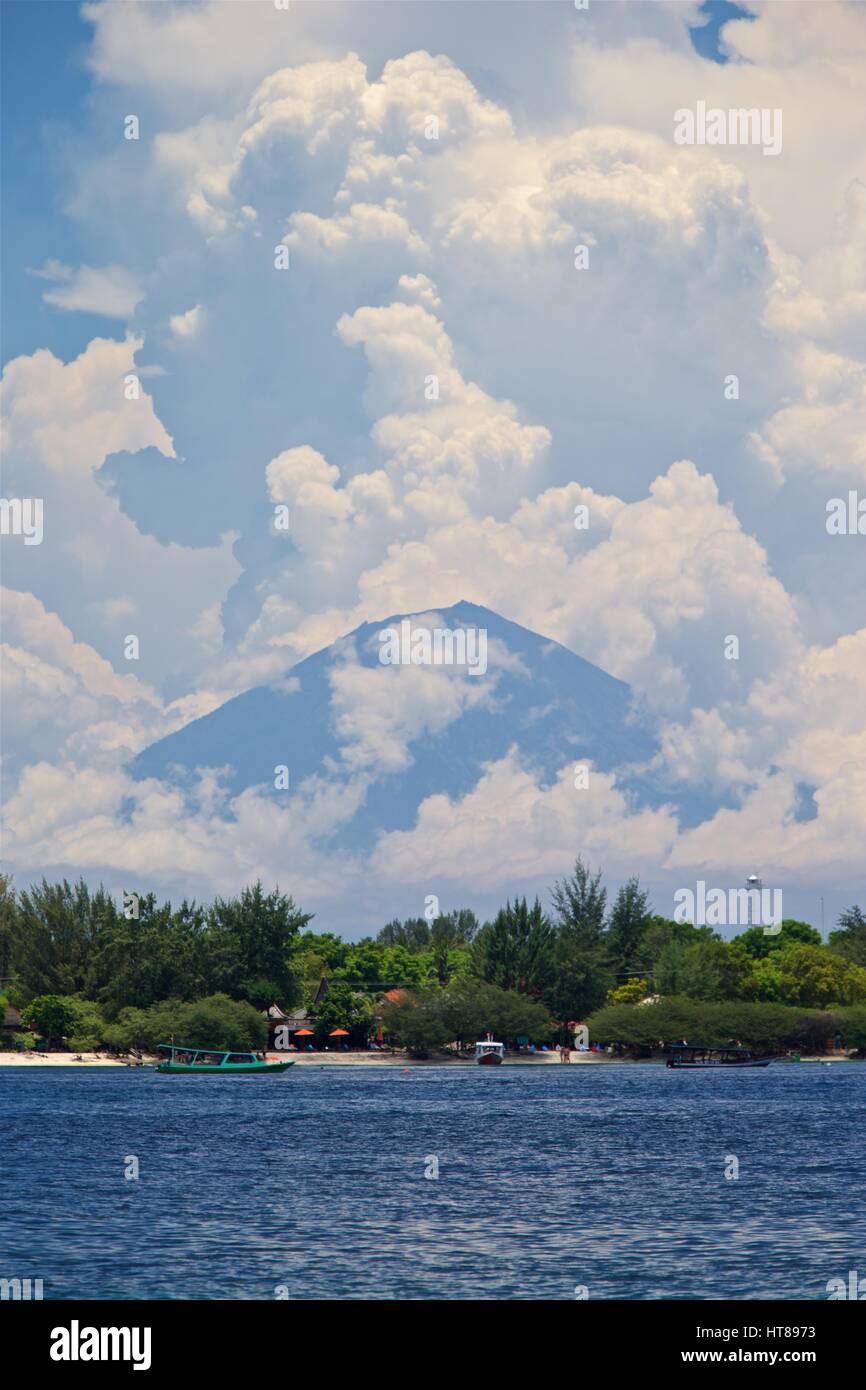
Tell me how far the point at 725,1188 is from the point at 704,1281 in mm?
22669

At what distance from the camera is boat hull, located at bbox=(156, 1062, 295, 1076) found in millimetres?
163125

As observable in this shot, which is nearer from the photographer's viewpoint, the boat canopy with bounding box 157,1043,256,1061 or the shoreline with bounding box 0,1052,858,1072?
the boat canopy with bounding box 157,1043,256,1061

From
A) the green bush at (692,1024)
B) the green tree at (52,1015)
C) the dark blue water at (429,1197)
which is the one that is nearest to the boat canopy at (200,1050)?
the green tree at (52,1015)

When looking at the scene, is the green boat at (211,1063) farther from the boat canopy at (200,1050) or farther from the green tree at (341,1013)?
the green tree at (341,1013)

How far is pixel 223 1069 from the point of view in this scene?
16400 centimetres

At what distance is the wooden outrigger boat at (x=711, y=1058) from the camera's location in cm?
18162

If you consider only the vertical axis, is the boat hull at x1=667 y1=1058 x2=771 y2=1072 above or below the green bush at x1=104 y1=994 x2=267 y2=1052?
below

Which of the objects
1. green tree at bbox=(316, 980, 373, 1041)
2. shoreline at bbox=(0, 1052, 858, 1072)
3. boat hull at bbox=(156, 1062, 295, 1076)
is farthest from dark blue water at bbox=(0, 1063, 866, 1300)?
green tree at bbox=(316, 980, 373, 1041)

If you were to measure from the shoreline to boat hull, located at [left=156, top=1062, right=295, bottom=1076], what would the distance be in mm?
10133

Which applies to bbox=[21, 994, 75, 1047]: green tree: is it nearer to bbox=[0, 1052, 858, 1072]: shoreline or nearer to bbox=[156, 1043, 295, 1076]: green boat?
bbox=[0, 1052, 858, 1072]: shoreline
